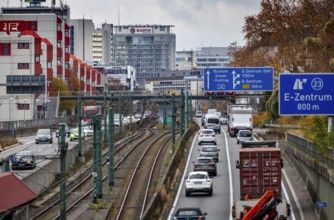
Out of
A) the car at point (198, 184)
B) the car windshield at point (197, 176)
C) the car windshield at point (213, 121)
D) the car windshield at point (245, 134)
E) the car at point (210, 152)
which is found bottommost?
the car at point (198, 184)

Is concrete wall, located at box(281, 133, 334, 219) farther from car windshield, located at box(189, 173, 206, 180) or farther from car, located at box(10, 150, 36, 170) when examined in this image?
car, located at box(10, 150, 36, 170)

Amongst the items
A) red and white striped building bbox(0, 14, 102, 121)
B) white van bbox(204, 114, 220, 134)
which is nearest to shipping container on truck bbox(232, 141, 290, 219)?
white van bbox(204, 114, 220, 134)

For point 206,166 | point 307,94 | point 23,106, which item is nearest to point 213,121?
point 23,106

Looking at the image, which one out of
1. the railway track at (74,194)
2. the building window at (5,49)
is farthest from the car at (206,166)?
the building window at (5,49)

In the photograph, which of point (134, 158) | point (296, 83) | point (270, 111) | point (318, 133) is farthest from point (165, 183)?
point (270, 111)

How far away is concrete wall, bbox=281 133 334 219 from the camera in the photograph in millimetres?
38094

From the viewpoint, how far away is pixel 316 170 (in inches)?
1713

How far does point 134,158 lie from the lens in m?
77.3

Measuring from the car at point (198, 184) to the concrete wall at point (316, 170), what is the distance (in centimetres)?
545

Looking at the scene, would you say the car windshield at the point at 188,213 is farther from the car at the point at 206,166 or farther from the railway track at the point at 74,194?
the car at the point at 206,166

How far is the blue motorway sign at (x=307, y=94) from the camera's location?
35406 millimetres

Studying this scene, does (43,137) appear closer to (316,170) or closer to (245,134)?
(245,134)

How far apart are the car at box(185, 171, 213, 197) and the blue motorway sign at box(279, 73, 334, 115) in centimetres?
1513

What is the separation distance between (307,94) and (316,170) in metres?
8.75
